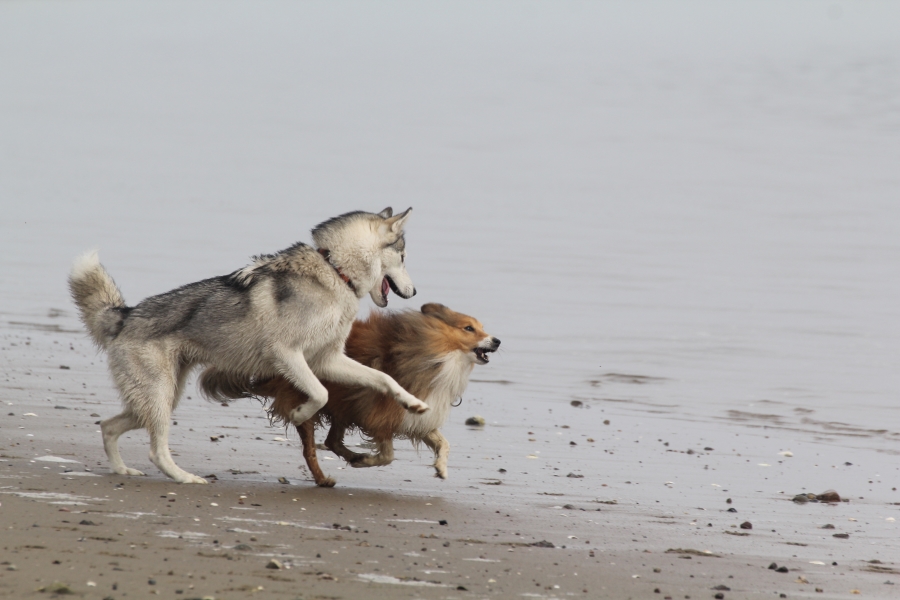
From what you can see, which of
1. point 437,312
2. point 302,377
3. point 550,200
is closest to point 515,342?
point 437,312

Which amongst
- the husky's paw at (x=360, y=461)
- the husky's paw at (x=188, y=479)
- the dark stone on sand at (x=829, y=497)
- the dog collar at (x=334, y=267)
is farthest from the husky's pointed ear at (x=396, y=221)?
the dark stone on sand at (x=829, y=497)

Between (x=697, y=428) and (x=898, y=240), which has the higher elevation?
(x=898, y=240)

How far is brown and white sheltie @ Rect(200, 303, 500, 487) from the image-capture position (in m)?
7.26

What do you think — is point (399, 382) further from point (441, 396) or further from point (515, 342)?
point (515, 342)

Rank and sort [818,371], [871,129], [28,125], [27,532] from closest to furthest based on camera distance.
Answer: [27,532] < [818,371] < [28,125] < [871,129]

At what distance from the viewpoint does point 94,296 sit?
7.19m

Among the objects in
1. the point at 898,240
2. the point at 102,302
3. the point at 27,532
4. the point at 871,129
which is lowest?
the point at 27,532

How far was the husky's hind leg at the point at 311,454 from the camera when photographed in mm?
7133

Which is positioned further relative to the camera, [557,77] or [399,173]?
[557,77]

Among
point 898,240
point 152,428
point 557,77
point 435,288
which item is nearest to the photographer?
point 152,428

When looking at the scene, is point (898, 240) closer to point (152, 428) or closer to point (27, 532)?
point (152, 428)

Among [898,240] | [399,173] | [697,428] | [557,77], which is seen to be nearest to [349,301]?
[697,428]

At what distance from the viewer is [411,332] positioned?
750 cm

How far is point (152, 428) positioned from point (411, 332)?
173 centimetres
